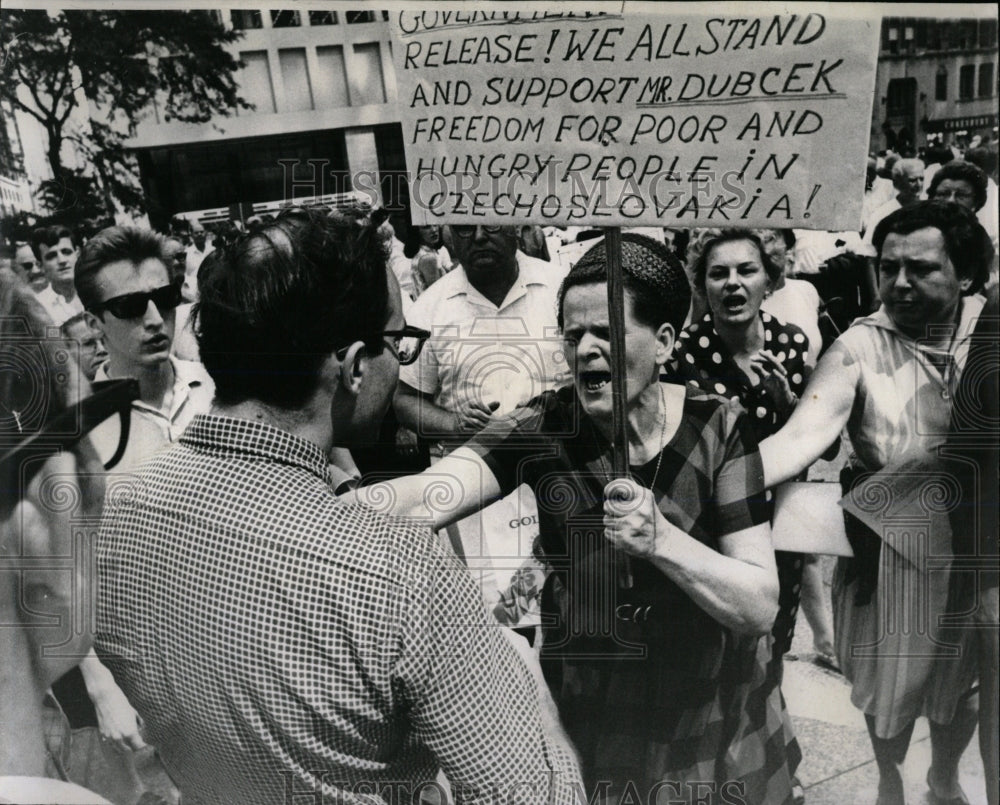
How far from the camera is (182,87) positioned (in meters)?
2.82

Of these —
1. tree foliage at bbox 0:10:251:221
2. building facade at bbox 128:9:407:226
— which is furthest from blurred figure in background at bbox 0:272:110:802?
building facade at bbox 128:9:407:226

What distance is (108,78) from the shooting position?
282cm

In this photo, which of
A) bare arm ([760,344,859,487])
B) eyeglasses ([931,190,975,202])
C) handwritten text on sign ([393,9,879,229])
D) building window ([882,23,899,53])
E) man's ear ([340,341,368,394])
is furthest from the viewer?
bare arm ([760,344,859,487])

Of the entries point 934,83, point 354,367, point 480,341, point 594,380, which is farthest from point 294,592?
point 934,83

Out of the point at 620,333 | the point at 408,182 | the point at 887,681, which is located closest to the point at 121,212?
the point at 408,182

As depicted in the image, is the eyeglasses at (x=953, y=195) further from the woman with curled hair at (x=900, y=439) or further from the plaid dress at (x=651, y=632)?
the plaid dress at (x=651, y=632)

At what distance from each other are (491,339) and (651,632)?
1089mm

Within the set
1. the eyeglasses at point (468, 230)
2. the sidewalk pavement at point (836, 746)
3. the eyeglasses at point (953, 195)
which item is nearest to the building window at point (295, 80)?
the eyeglasses at point (468, 230)

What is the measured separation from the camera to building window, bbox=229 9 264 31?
2.79 metres

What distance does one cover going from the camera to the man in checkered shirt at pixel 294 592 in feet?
5.97

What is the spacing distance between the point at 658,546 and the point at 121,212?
198 cm

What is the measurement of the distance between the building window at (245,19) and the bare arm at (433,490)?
144cm

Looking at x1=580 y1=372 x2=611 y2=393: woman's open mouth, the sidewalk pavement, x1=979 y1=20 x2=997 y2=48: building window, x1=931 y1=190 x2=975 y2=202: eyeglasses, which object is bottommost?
the sidewalk pavement

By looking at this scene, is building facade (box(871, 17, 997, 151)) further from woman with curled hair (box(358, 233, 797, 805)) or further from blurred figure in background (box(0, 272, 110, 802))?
blurred figure in background (box(0, 272, 110, 802))
